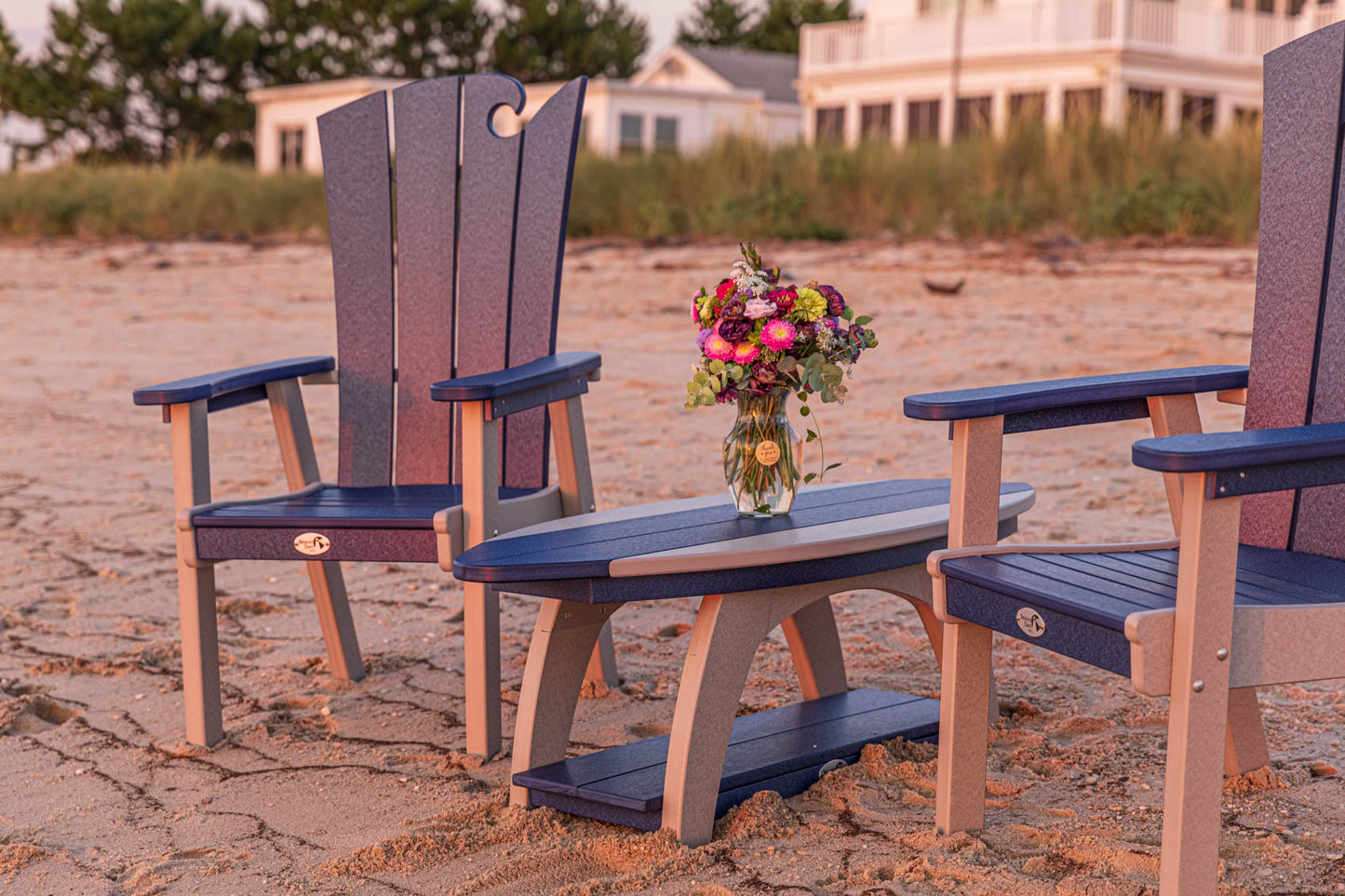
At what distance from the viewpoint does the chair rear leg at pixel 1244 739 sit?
223cm

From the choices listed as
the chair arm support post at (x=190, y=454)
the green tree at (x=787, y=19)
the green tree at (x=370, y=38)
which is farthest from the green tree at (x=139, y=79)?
the chair arm support post at (x=190, y=454)

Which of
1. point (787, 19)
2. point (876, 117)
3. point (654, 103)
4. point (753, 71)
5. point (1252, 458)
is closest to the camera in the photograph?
point (1252, 458)

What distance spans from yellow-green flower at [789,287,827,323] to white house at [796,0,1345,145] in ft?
49.2

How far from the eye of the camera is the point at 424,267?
10.0ft

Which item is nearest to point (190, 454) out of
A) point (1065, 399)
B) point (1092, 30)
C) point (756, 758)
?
point (756, 758)

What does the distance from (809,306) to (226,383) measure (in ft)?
3.73

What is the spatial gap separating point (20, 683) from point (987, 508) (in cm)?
198

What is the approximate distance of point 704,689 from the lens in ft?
6.56

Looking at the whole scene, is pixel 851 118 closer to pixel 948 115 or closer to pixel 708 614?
pixel 948 115

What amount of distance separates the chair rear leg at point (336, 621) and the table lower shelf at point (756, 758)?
0.81 meters

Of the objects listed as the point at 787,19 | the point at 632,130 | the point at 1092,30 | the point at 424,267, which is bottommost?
the point at 424,267

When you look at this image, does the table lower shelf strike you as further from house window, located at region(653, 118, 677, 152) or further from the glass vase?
house window, located at region(653, 118, 677, 152)

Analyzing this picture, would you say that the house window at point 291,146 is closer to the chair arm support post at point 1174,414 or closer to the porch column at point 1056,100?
the porch column at point 1056,100

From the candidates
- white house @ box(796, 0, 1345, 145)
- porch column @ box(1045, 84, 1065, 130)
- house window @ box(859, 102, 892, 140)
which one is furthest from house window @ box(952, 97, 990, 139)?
house window @ box(859, 102, 892, 140)
